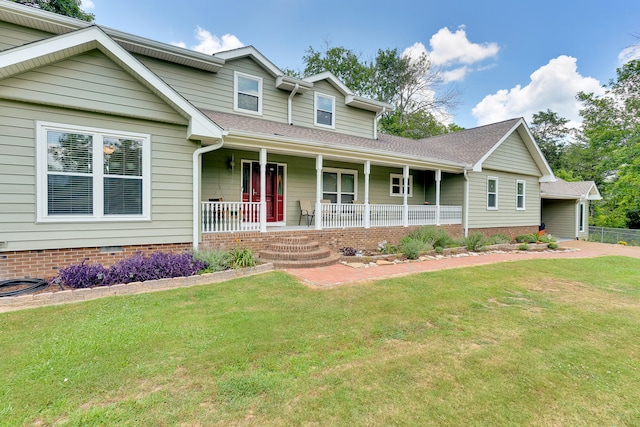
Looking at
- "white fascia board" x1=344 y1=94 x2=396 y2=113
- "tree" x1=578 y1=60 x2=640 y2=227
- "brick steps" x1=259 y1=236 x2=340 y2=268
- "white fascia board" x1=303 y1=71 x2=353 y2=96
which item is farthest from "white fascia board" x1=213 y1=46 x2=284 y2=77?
"tree" x1=578 y1=60 x2=640 y2=227

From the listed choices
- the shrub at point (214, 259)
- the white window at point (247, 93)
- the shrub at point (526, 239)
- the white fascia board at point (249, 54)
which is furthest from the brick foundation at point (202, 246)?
the white fascia board at point (249, 54)

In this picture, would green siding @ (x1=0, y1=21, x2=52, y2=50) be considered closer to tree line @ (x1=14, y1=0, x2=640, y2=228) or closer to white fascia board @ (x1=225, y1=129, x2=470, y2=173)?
white fascia board @ (x1=225, y1=129, x2=470, y2=173)

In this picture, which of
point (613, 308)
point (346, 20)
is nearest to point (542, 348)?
point (613, 308)

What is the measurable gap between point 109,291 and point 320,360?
418cm

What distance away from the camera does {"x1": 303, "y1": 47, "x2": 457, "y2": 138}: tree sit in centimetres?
2586

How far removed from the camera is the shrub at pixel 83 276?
5.04 m

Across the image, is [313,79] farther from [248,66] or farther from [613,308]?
[613,308]

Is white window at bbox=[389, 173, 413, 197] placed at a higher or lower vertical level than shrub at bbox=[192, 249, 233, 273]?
higher

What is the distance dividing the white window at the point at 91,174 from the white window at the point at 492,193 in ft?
46.2

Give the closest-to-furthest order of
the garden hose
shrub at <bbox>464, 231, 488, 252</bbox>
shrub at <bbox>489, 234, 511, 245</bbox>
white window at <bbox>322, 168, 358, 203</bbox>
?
the garden hose → shrub at <bbox>464, 231, 488, 252</bbox> → white window at <bbox>322, 168, 358, 203</bbox> → shrub at <bbox>489, 234, 511, 245</bbox>

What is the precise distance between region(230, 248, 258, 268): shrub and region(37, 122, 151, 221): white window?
2.14 m

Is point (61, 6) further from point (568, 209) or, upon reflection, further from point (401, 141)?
point (568, 209)

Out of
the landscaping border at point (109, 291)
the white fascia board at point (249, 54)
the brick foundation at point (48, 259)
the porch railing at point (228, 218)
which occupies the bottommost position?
the landscaping border at point (109, 291)

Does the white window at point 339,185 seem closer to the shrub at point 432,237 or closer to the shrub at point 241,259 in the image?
the shrub at point 432,237
